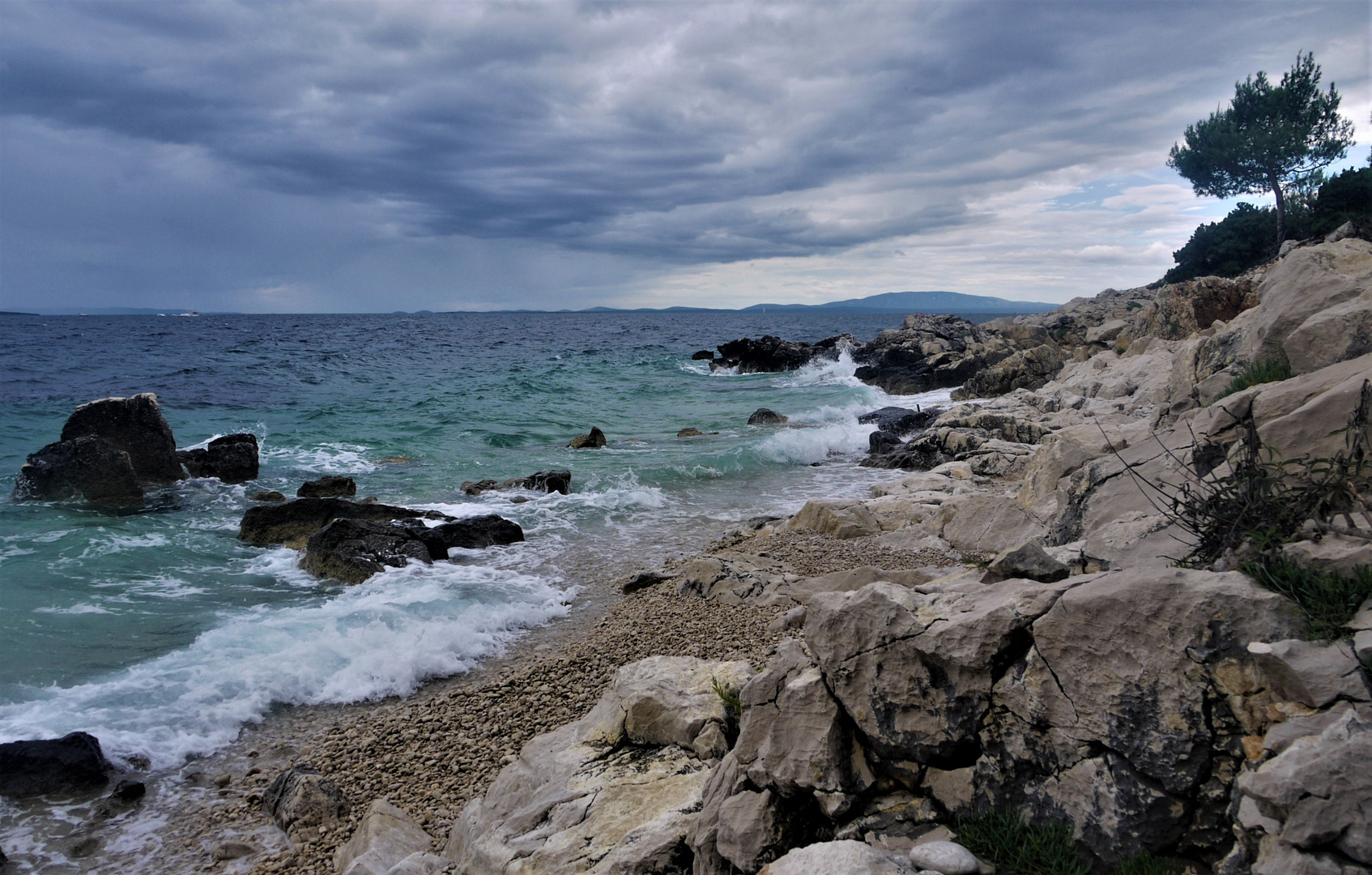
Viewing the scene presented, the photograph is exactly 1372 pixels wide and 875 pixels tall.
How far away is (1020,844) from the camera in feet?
10.3

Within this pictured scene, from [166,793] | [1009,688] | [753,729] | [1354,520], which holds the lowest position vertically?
[166,793]

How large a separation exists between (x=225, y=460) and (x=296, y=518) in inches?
264

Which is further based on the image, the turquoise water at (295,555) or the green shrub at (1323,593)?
the turquoise water at (295,555)

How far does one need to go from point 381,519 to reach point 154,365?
3966cm

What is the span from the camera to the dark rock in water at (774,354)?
54500 mm

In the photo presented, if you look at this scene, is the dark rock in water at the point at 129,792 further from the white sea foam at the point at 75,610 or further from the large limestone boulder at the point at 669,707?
the white sea foam at the point at 75,610

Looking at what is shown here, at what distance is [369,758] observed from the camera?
7031 millimetres

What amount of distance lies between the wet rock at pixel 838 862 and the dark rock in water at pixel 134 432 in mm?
20476

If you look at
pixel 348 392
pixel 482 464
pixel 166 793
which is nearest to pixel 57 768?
pixel 166 793

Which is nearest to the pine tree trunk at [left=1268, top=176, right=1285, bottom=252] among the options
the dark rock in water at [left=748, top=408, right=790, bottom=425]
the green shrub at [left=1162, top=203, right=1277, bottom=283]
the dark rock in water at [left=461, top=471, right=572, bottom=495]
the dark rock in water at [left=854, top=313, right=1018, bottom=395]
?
the green shrub at [left=1162, top=203, right=1277, bottom=283]

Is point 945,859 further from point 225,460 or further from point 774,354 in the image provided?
point 774,354

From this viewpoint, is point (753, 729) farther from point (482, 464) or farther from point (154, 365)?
point (154, 365)

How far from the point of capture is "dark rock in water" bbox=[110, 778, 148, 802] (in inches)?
263

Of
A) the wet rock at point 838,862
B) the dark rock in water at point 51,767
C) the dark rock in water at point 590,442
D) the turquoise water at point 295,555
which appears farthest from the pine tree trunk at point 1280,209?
the dark rock in water at point 51,767
